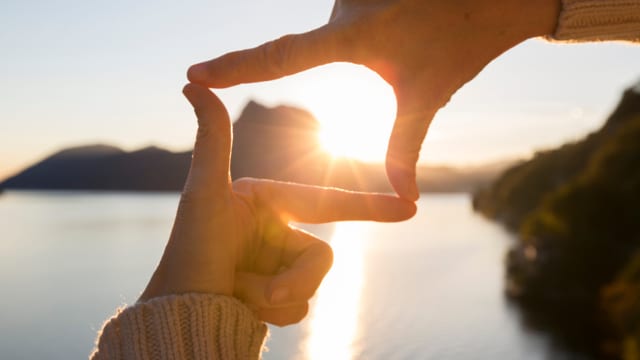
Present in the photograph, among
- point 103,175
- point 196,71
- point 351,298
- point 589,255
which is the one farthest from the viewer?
point 103,175

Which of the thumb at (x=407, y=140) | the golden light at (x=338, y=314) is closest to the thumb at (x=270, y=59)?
the thumb at (x=407, y=140)

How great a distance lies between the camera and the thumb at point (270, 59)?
173 cm

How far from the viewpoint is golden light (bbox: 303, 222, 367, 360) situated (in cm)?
4534

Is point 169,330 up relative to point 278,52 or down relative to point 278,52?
down

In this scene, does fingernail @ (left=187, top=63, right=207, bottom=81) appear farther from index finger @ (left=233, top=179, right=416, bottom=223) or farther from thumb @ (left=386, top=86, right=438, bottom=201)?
thumb @ (left=386, top=86, right=438, bottom=201)

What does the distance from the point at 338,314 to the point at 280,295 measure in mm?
53938

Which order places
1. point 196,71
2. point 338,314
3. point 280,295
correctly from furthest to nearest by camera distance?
1. point 338,314
2. point 280,295
3. point 196,71

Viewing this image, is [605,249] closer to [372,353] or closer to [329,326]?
[372,353]

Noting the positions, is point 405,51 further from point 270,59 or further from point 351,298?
point 351,298

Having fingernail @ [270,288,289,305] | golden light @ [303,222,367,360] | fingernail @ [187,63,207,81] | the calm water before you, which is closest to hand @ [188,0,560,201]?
fingernail @ [187,63,207,81]

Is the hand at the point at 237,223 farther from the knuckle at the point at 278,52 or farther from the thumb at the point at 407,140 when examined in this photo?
the knuckle at the point at 278,52

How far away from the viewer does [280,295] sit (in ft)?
5.97

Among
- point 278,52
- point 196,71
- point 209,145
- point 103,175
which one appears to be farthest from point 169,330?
point 103,175

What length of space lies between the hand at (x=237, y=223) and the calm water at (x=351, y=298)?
41277 millimetres
